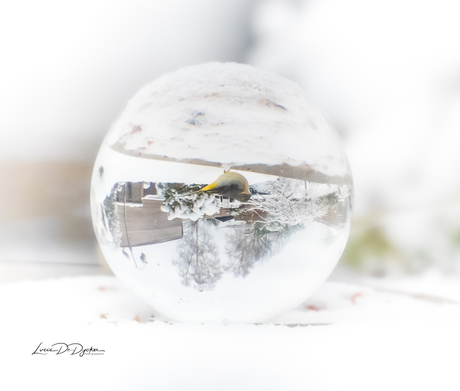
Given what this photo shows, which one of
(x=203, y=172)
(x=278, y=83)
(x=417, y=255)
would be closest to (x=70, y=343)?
(x=203, y=172)

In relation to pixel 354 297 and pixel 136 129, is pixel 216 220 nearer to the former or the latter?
pixel 136 129

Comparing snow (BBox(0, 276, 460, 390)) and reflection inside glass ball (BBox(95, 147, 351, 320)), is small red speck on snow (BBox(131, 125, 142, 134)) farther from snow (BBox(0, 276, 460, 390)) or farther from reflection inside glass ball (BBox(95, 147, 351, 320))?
snow (BBox(0, 276, 460, 390))

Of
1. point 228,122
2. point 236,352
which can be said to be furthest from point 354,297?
point 228,122

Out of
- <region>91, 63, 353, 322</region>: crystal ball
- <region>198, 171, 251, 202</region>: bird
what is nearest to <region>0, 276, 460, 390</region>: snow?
<region>91, 63, 353, 322</region>: crystal ball

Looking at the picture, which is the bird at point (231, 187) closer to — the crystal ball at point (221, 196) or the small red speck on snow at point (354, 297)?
the crystal ball at point (221, 196)

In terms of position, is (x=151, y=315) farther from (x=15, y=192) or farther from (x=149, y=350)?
(x=15, y=192)
